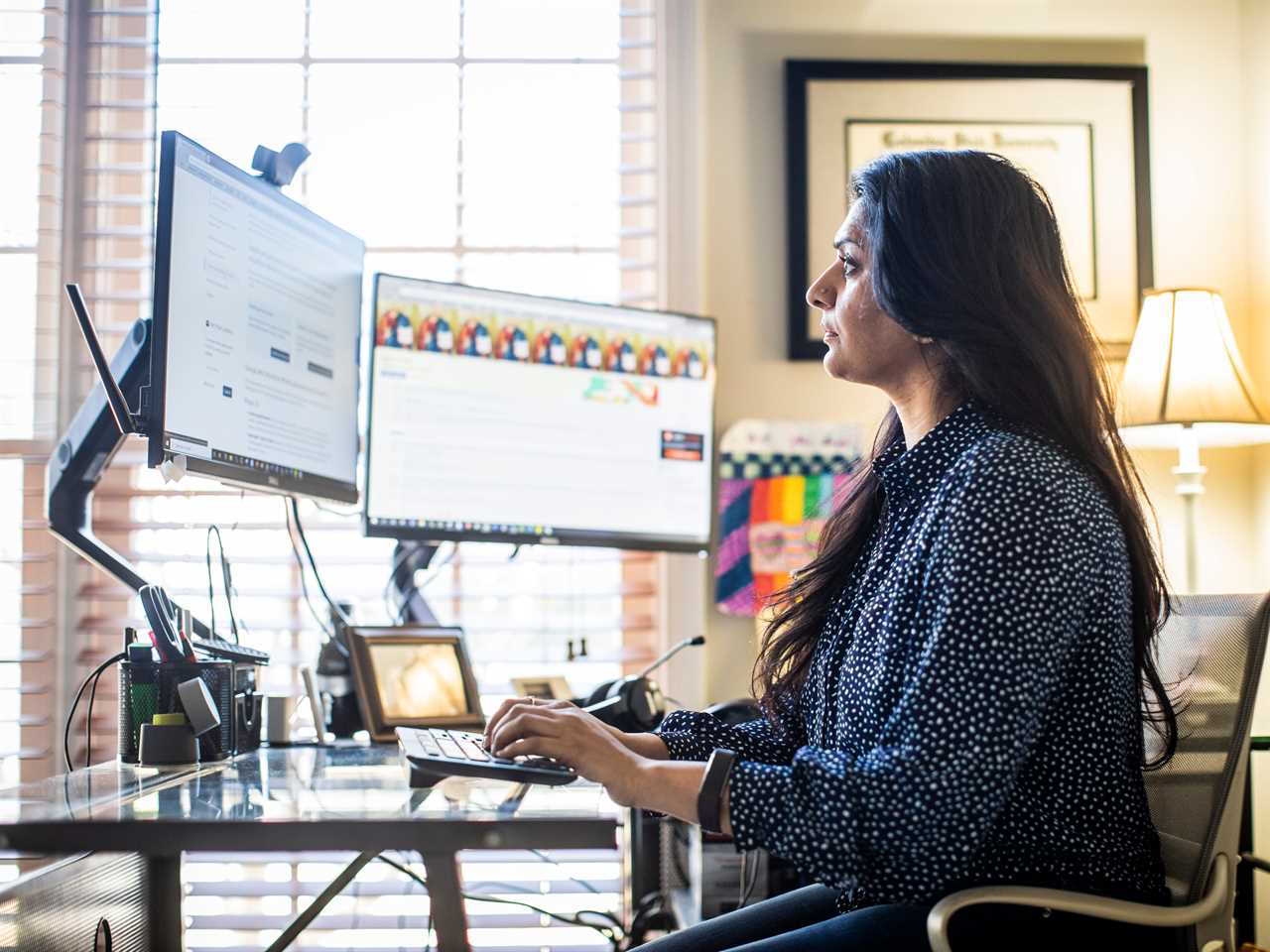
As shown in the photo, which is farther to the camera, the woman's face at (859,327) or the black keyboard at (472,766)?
the woman's face at (859,327)

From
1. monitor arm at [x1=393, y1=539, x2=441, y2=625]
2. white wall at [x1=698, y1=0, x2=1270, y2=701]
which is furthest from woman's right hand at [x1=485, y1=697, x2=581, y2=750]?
white wall at [x1=698, y1=0, x2=1270, y2=701]

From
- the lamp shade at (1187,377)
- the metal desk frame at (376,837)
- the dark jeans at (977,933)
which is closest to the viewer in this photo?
the metal desk frame at (376,837)

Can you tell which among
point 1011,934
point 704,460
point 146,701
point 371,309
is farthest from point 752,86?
point 1011,934

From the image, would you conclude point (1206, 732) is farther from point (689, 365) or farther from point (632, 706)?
point (689, 365)

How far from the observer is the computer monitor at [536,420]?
2.03 m

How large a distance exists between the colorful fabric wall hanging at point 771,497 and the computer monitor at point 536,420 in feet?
0.61

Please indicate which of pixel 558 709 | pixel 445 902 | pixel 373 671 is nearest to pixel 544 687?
pixel 373 671

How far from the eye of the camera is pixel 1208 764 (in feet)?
4.14

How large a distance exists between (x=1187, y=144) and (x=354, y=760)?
2118 millimetres

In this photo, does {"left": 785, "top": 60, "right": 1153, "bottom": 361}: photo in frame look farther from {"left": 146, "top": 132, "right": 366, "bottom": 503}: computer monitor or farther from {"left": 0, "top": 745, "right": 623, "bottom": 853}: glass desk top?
{"left": 0, "top": 745, "right": 623, "bottom": 853}: glass desk top

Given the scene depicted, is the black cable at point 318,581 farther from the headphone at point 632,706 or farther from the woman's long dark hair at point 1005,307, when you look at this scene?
the woman's long dark hair at point 1005,307

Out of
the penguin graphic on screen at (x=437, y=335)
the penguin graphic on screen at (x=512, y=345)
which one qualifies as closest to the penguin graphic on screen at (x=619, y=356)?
the penguin graphic on screen at (x=512, y=345)

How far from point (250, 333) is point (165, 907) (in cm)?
83

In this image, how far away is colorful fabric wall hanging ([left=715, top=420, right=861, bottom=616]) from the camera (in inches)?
95.6
